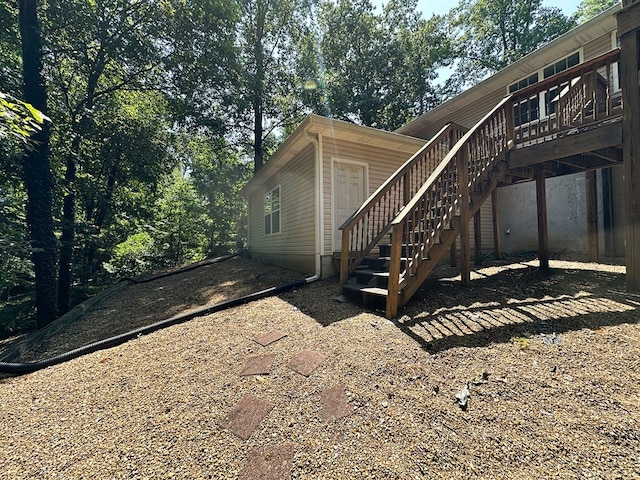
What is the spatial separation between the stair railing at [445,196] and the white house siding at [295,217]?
105 inches

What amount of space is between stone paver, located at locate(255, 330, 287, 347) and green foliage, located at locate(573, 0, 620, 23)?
25.7m

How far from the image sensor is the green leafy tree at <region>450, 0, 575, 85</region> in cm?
1617

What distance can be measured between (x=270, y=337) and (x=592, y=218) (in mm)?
6594

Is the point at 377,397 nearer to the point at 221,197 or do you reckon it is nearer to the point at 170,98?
the point at 170,98

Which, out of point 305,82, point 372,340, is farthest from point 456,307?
point 305,82

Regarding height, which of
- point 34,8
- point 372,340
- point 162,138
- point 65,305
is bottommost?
point 65,305

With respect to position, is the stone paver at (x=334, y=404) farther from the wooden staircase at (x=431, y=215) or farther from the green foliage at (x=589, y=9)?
the green foliage at (x=589, y=9)

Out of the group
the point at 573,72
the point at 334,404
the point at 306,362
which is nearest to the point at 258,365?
the point at 306,362

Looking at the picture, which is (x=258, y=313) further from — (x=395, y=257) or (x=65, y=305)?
(x=65, y=305)

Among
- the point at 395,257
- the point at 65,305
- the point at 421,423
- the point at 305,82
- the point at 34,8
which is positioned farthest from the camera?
the point at 305,82

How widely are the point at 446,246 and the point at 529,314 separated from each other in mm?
1204

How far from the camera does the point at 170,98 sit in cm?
1110

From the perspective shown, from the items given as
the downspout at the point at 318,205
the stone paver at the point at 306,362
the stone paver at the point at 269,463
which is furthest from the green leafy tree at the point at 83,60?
the stone paver at the point at 269,463

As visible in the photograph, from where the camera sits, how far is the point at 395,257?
3.15 m
